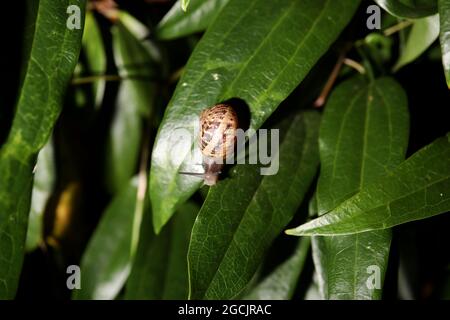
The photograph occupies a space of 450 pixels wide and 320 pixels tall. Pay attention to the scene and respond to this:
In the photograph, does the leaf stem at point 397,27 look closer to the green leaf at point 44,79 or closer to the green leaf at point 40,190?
the green leaf at point 44,79

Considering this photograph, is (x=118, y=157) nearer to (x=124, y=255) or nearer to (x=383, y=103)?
(x=124, y=255)

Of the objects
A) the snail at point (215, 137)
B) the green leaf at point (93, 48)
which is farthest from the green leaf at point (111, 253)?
the snail at point (215, 137)

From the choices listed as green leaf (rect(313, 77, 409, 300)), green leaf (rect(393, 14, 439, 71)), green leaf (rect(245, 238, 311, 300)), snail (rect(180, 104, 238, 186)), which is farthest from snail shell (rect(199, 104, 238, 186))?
green leaf (rect(393, 14, 439, 71))

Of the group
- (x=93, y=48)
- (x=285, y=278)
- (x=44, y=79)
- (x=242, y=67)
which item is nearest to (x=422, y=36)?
(x=242, y=67)

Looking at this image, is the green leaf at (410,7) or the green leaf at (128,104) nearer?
the green leaf at (410,7)

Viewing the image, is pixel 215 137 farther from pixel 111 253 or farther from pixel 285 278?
pixel 111 253

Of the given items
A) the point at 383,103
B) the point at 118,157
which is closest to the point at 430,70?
the point at 383,103

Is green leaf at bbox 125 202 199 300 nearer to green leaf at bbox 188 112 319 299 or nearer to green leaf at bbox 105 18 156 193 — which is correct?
green leaf at bbox 105 18 156 193

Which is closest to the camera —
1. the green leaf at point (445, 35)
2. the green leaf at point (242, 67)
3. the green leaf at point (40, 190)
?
the green leaf at point (445, 35)
